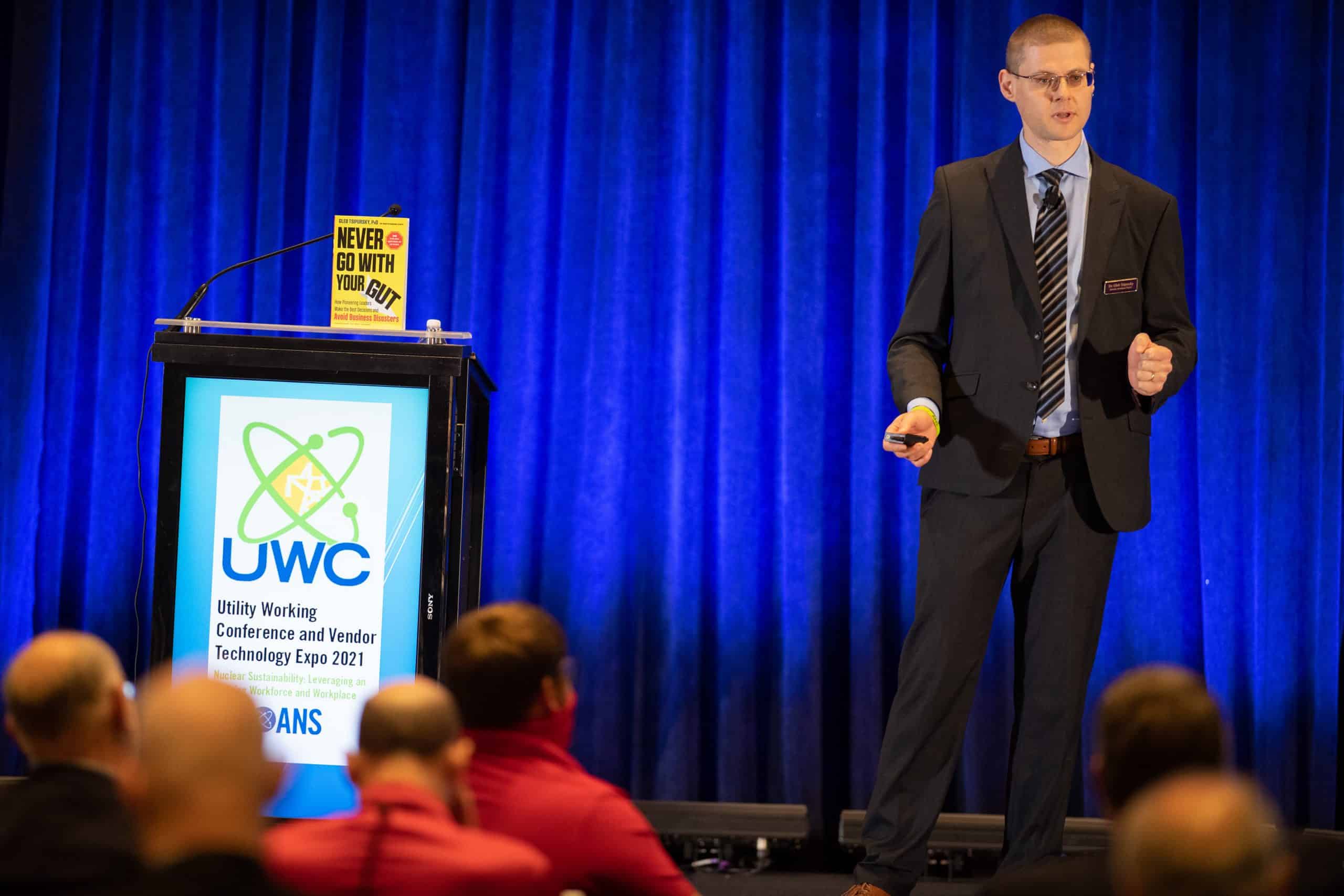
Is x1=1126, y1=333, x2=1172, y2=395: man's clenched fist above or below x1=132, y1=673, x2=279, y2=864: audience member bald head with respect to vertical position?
above

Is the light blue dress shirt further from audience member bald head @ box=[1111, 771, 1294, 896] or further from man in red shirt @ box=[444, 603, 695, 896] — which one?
audience member bald head @ box=[1111, 771, 1294, 896]

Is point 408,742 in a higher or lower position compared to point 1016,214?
lower

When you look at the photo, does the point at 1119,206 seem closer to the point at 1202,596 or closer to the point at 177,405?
the point at 1202,596

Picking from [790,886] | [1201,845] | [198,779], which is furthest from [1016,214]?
[198,779]

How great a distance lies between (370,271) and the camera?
3051 millimetres

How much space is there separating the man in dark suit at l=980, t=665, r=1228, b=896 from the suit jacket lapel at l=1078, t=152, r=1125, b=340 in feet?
4.75

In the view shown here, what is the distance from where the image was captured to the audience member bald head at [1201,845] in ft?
2.92

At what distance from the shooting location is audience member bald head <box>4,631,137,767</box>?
1324 millimetres

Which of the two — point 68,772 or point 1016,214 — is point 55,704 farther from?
point 1016,214

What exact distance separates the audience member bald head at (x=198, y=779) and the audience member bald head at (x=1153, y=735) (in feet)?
2.66

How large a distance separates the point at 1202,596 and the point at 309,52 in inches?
124

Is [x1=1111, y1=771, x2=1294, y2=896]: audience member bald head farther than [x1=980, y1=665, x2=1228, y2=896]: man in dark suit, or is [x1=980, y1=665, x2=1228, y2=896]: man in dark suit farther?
[x1=980, y1=665, x2=1228, y2=896]: man in dark suit

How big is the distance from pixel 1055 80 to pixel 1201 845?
215cm

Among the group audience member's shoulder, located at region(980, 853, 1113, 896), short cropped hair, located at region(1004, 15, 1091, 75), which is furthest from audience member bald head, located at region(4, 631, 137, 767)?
short cropped hair, located at region(1004, 15, 1091, 75)
